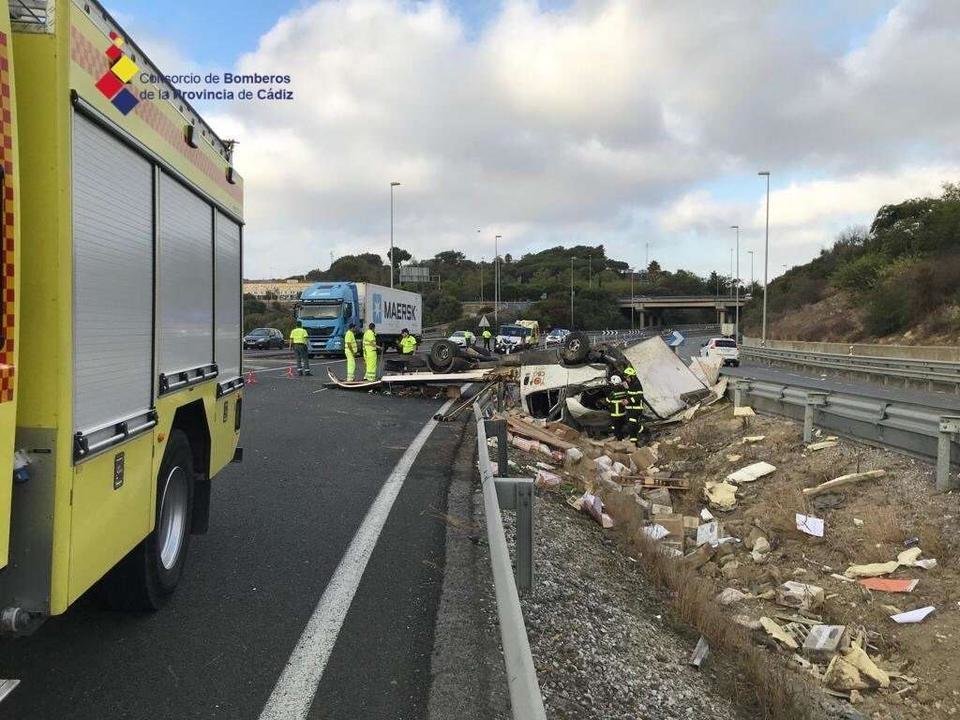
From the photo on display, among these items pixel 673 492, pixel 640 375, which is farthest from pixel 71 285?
pixel 640 375

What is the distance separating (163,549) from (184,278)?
62.5 inches

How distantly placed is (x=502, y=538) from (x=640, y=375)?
470 inches

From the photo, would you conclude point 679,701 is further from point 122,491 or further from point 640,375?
point 640,375

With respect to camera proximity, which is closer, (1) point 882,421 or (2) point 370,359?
(1) point 882,421

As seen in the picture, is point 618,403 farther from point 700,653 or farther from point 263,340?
point 263,340

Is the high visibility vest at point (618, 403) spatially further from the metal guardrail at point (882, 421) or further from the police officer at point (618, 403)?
the metal guardrail at point (882, 421)

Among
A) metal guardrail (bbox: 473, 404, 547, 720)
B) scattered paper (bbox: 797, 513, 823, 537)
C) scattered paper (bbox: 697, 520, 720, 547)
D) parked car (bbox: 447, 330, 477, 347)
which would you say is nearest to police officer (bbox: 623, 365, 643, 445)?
scattered paper (bbox: 697, 520, 720, 547)

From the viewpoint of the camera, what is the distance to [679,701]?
4008 millimetres

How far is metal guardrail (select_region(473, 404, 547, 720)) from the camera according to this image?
2.37m

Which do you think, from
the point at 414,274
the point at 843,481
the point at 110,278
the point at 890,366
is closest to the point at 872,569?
the point at 843,481

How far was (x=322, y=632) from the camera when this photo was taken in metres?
4.05

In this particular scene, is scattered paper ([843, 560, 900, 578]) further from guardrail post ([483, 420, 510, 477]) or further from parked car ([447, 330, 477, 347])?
parked car ([447, 330, 477, 347])

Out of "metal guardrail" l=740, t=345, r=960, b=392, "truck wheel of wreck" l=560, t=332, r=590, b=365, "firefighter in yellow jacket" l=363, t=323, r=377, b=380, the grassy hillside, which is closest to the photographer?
"truck wheel of wreck" l=560, t=332, r=590, b=365

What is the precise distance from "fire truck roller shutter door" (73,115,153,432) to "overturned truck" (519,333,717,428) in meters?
10.4
